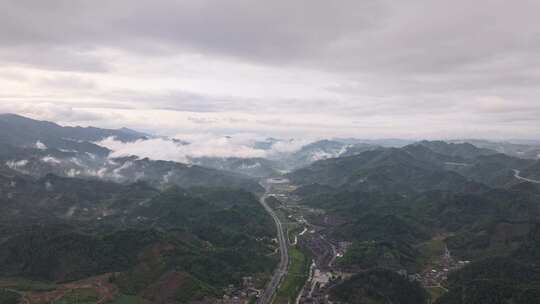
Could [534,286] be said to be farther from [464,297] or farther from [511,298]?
[464,297]

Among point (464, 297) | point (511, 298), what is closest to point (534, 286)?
point (511, 298)

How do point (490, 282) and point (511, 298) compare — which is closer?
point (511, 298)

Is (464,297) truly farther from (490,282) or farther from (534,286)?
(534,286)

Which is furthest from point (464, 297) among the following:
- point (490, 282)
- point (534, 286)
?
point (534, 286)

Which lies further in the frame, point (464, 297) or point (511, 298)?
point (464, 297)
